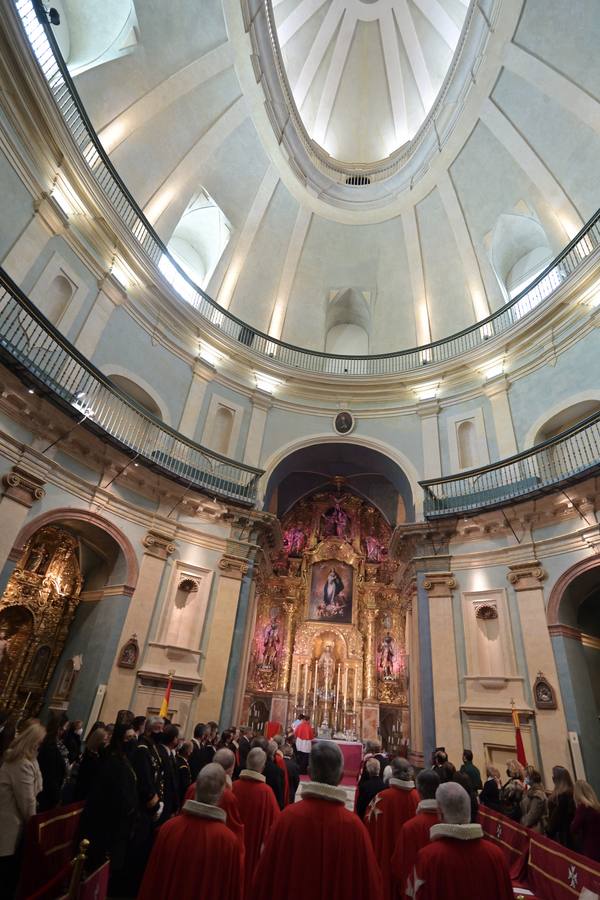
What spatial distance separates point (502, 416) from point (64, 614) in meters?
11.6

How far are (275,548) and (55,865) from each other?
11.2 metres

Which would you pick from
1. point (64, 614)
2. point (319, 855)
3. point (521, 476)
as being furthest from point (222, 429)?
point (319, 855)

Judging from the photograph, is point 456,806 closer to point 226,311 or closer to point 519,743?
point 519,743

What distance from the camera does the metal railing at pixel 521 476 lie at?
970 cm

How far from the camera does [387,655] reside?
616 inches

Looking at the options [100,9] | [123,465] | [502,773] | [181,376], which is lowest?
[502,773]

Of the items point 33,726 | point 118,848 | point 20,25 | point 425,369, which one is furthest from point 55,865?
point 425,369

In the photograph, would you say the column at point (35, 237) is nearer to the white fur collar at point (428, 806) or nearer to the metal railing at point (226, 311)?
the metal railing at point (226, 311)

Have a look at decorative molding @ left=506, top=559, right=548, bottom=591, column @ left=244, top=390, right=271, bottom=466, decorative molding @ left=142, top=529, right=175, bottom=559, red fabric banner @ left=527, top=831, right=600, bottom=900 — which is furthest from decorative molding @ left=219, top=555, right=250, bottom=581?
red fabric banner @ left=527, top=831, right=600, bottom=900

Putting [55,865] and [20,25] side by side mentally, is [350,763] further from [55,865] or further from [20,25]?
[20,25]

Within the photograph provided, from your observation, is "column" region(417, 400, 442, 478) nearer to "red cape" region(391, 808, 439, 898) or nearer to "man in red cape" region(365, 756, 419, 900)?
"man in red cape" region(365, 756, 419, 900)

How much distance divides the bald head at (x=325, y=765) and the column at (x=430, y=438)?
1132 centimetres

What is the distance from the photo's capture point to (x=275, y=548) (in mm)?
14805

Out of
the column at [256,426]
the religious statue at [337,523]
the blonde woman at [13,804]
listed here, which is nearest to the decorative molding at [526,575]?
the column at [256,426]
